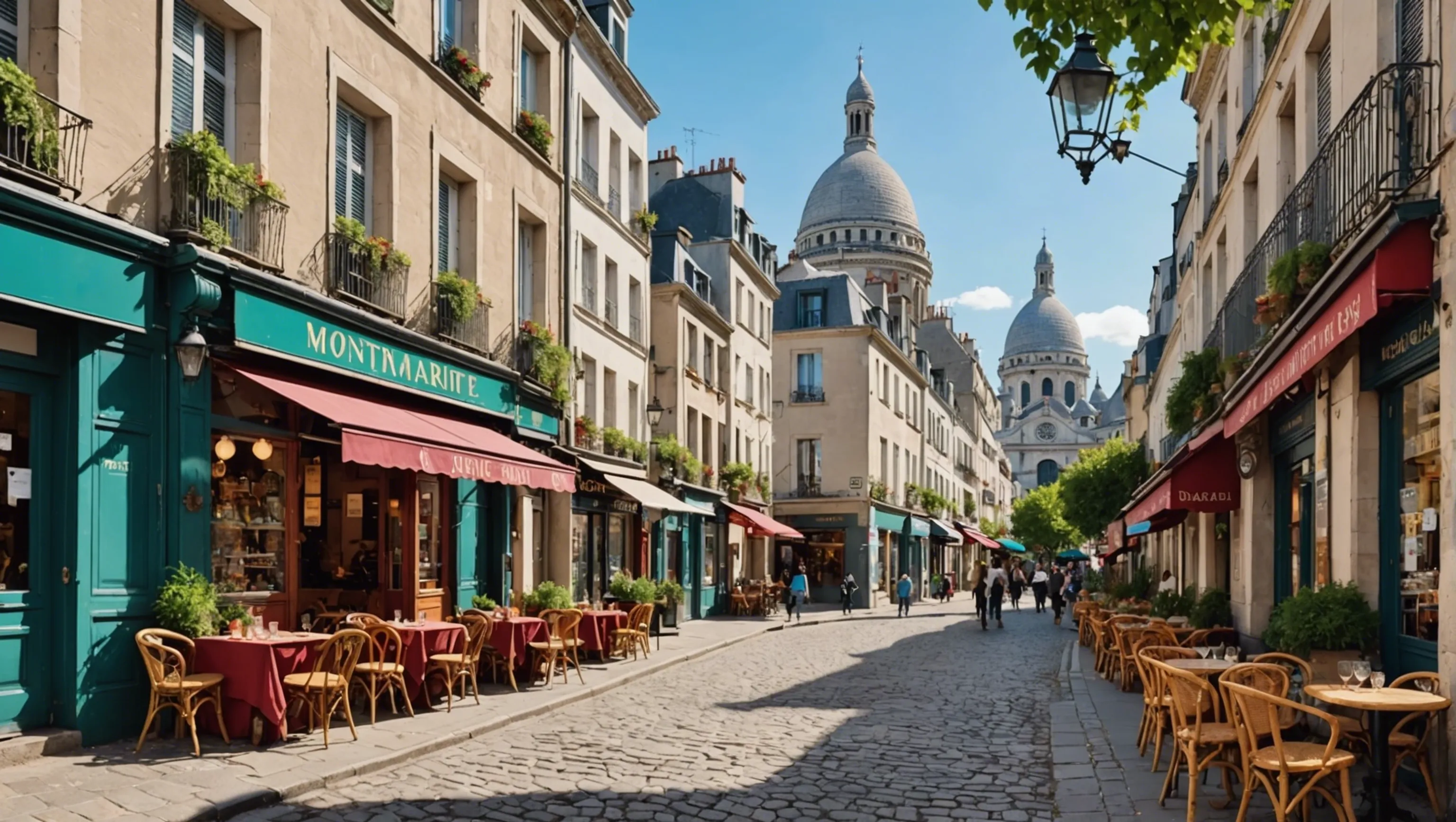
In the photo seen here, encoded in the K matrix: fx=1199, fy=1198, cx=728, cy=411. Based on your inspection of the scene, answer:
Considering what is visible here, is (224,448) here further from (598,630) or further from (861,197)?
(861,197)

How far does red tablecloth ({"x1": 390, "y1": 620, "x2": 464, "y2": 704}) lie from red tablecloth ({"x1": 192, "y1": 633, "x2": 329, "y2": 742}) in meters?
1.34

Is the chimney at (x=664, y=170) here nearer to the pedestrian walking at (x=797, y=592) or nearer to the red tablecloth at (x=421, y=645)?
the pedestrian walking at (x=797, y=592)

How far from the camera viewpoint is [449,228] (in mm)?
15391

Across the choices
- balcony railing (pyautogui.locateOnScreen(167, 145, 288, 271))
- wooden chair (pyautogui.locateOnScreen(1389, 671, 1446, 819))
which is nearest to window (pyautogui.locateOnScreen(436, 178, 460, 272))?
balcony railing (pyautogui.locateOnScreen(167, 145, 288, 271))

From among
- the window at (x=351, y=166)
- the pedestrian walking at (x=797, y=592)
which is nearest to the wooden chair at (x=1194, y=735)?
the window at (x=351, y=166)

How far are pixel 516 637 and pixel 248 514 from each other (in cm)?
307

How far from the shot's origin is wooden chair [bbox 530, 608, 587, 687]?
1296cm

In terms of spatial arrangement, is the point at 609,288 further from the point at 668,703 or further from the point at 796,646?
the point at 668,703

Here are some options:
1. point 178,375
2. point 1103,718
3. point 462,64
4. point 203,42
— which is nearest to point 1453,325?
point 1103,718

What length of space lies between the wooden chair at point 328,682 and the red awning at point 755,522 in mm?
19925

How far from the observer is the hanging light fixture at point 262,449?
1108cm

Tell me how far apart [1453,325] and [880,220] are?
283 feet

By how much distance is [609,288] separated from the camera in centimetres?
2255

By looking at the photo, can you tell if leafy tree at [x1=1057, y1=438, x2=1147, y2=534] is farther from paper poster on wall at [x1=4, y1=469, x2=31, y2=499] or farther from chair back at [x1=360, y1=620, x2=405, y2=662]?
paper poster on wall at [x1=4, y1=469, x2=31, y2=499]
